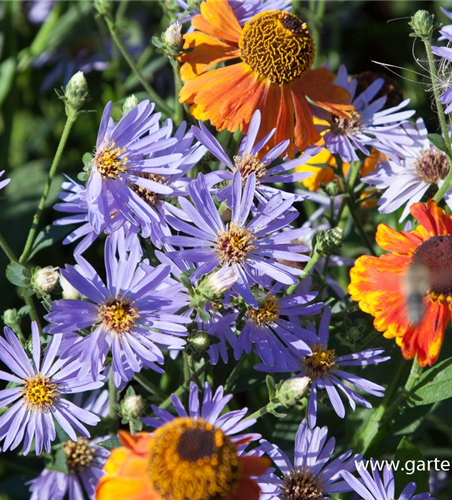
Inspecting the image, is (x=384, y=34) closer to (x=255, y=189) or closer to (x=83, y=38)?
(x=83, y=38)

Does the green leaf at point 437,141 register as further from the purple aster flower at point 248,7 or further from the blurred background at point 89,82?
the purple aster flower at point 248,7

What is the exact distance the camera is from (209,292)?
3.21 ft

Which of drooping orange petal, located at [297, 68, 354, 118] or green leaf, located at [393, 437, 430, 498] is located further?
drooping orange petal, located at [297, 68, 354, 118]

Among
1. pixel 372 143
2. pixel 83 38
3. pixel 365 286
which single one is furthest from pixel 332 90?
pixel 83 38

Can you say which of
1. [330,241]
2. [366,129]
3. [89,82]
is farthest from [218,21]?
[89,82]

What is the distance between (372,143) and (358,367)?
39 centimetres

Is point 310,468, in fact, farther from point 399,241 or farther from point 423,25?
point 423,25

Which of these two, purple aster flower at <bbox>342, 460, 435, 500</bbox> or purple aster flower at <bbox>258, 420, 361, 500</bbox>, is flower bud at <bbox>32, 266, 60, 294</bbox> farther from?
purple aster flower at <bbox>342, 460, 435, 500</bbox>

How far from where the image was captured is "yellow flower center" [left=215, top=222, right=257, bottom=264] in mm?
1071

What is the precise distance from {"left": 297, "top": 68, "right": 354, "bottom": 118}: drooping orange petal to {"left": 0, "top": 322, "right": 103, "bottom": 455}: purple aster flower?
0.59 meters

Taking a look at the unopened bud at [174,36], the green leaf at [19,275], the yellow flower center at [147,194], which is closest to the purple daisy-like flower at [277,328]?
the yellow flower center at [147,194]

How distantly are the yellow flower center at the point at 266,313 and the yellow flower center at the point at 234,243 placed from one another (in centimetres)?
9

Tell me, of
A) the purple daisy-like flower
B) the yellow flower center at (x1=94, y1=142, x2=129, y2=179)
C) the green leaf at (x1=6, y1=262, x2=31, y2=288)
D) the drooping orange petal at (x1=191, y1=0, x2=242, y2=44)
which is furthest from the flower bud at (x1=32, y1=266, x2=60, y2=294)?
the drooping orange petal at (x1=191, y1=0, x2=242, y2=44)

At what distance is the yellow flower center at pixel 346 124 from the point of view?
1354 millimetres
